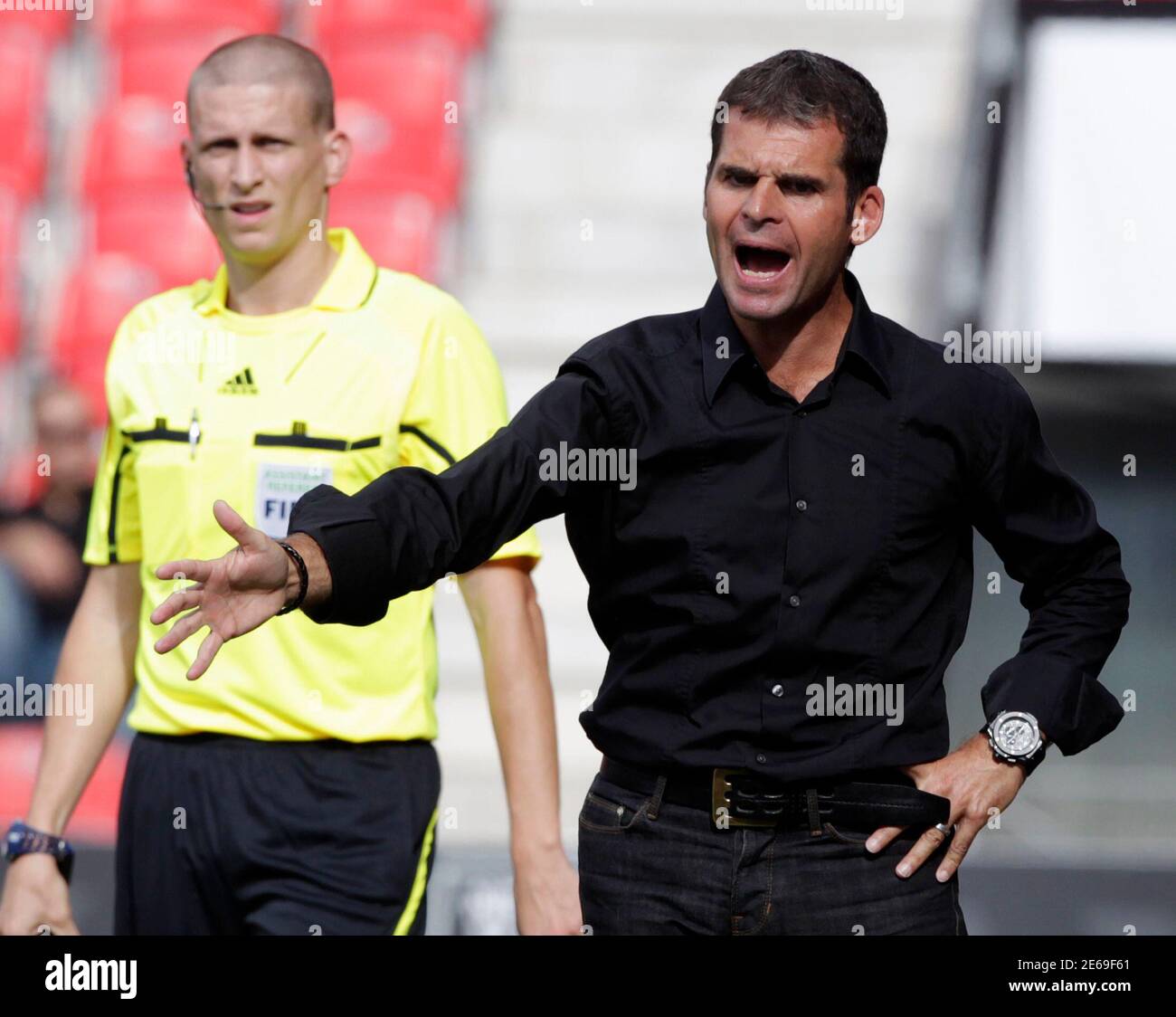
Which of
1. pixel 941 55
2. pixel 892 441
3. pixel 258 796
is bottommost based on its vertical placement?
pixel 258 796

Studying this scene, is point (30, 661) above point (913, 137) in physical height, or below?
below

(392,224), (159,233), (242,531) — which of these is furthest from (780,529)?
(159,233)

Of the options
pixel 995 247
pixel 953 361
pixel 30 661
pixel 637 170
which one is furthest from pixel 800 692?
pixel 637 170

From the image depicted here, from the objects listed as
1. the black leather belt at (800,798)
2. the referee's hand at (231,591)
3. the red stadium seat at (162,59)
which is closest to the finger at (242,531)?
the referee's hand at (231,591)

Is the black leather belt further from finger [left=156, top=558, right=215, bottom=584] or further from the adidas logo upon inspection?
the adidas logo

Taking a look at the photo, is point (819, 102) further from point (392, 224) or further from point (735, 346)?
point (392, 224)

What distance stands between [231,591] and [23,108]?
4.51 metres

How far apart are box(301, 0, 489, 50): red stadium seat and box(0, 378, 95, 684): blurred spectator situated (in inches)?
72.7

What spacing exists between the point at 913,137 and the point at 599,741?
4.10 meters

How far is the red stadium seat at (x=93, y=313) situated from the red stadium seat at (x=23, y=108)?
0.38m

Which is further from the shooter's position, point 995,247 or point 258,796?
point 995,247

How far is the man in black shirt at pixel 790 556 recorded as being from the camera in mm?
1961

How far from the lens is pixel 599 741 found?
206 centimetres
